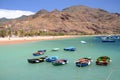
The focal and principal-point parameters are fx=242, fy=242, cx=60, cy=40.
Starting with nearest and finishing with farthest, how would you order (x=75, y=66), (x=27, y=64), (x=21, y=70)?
(x=21, y=70), (x=75, y=66), (x=27, y=64)

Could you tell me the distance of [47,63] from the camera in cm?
7288

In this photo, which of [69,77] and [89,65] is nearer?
[69,77]

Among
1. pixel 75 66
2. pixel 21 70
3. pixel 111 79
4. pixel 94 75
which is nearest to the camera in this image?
pixel 111 79

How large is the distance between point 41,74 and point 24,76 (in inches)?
174

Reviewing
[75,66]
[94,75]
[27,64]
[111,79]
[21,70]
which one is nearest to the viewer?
[111,79]

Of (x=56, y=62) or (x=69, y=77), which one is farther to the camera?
(x=56, y=62)

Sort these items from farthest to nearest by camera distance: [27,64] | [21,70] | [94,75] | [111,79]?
[27,64] → [21,70] → [94,75] → [111,79]

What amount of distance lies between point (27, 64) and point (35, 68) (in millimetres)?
6890

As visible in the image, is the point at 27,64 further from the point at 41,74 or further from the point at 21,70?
the point at 41,74

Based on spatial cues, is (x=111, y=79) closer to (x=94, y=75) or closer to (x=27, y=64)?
(x=94, y=75)

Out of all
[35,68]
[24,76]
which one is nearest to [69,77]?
[24,76]

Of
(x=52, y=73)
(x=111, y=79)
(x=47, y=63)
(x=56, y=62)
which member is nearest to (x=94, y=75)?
(x=111, y=79)

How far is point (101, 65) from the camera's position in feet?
222

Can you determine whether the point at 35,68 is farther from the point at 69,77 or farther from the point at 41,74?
the point at 69,77
